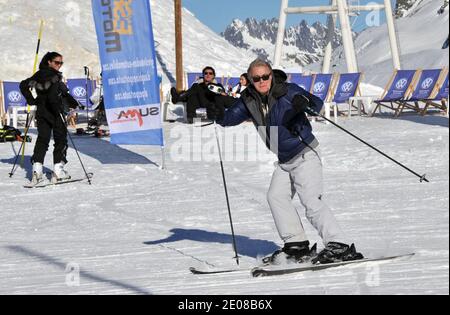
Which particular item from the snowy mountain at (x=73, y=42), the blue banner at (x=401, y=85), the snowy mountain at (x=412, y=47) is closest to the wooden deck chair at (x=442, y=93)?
the blue banner at (x=401, y=85)

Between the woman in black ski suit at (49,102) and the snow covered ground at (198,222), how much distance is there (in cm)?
43

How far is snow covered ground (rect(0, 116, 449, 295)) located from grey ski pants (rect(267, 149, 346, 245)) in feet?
0.96

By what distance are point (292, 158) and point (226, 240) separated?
1931 mm

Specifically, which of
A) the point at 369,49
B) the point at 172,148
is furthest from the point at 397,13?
the point at 172,148

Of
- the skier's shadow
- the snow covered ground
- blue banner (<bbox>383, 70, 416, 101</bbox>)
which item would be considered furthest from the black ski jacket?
blue banner (<bbox>383, 70, 416, 101</bbox>)

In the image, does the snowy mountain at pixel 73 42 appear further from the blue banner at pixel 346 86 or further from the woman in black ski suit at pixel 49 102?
the woman in black ski suit at pixel 49 102

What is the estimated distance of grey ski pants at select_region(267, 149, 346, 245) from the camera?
5344 millimetres

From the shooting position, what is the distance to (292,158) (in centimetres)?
538

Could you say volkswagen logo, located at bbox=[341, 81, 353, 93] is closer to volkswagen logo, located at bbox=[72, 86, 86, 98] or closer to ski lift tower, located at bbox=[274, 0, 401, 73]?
volkswagen logo, located at bbox=[72, 86, 86, 98]

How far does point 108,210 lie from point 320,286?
485cm

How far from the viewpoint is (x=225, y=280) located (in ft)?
17.7

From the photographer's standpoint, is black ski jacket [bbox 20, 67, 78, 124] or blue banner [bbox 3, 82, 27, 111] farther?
blue banner [bbox 3, 82, 27, 111]

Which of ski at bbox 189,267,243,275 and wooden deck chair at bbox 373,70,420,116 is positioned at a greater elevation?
wooden deck chair at bbox 373,70,420,116

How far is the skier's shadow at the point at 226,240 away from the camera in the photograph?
6.55 meters
